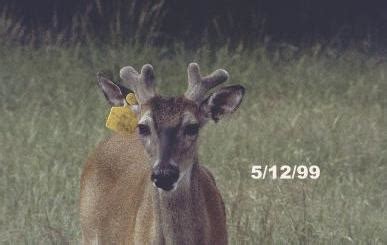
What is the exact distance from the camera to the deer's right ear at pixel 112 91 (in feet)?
20.7

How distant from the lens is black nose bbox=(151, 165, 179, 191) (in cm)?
561

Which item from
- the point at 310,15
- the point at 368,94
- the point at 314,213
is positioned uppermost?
the point at 310,15

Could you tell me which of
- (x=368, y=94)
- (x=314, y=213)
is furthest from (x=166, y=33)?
(x=314, y=213)

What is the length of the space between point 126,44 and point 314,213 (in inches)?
184

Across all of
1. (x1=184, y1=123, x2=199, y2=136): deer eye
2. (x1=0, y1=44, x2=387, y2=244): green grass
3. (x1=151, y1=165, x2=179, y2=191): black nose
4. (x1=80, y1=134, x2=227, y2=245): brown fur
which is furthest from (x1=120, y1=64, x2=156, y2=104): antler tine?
(x1=0, y1=44, x2=387, y2=244): green grass

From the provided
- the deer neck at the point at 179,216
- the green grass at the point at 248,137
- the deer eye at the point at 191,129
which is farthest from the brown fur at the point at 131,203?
the green grass at the point at 248,137

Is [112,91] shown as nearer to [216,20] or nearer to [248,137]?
[248,137]

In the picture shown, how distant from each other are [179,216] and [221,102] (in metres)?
0.55

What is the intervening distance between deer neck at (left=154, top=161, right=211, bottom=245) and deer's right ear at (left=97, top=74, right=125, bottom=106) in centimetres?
55

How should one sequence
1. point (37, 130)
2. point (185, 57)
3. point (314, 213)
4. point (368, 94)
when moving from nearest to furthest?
point (314, 213)
point (37, 130)
point (368, 94)
point (185, 57)

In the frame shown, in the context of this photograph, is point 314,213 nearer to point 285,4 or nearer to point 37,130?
point 37,130

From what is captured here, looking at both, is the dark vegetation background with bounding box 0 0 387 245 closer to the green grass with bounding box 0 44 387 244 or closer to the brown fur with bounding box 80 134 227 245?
the green grass with bounding box 0 44 387 244

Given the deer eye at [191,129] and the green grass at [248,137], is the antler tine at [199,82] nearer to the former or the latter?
the deer eye at [191,129]

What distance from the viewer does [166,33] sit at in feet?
45.2
